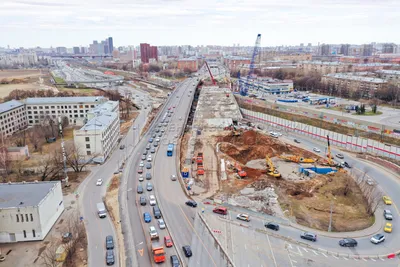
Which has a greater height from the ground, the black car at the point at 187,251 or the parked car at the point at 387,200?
the black car at the point at 187,251

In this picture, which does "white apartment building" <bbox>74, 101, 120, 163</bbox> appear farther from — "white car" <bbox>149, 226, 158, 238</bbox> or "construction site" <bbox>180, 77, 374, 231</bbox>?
"white car" <bbox>149, 226, 158, 238</bbox>

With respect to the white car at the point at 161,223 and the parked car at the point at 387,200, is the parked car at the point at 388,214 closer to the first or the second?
the parked car at the point at 387,200

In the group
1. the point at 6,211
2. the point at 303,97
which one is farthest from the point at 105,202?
the point at 303,97

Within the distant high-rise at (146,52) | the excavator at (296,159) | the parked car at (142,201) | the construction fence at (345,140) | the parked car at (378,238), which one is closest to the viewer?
the parked car at (378,238)

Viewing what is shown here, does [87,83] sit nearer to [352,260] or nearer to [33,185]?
[33,185]

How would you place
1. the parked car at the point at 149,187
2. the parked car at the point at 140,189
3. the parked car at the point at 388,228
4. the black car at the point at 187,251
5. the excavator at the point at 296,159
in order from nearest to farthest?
the black car at the point at 187,251 < the parked car at the point at 388,228 < the parked car at the point at 140,189 < the parked car at the point at 149,187 < the excavator at the point at 296,159

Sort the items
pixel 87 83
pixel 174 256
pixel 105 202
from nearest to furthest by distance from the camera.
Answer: pixel 174 256, pixel 105 202, pixel 87 83

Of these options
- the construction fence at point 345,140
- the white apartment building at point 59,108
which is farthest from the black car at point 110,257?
the white apartment building at point 59,108

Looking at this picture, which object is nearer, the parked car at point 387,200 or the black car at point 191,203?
the black car at point 191,203
